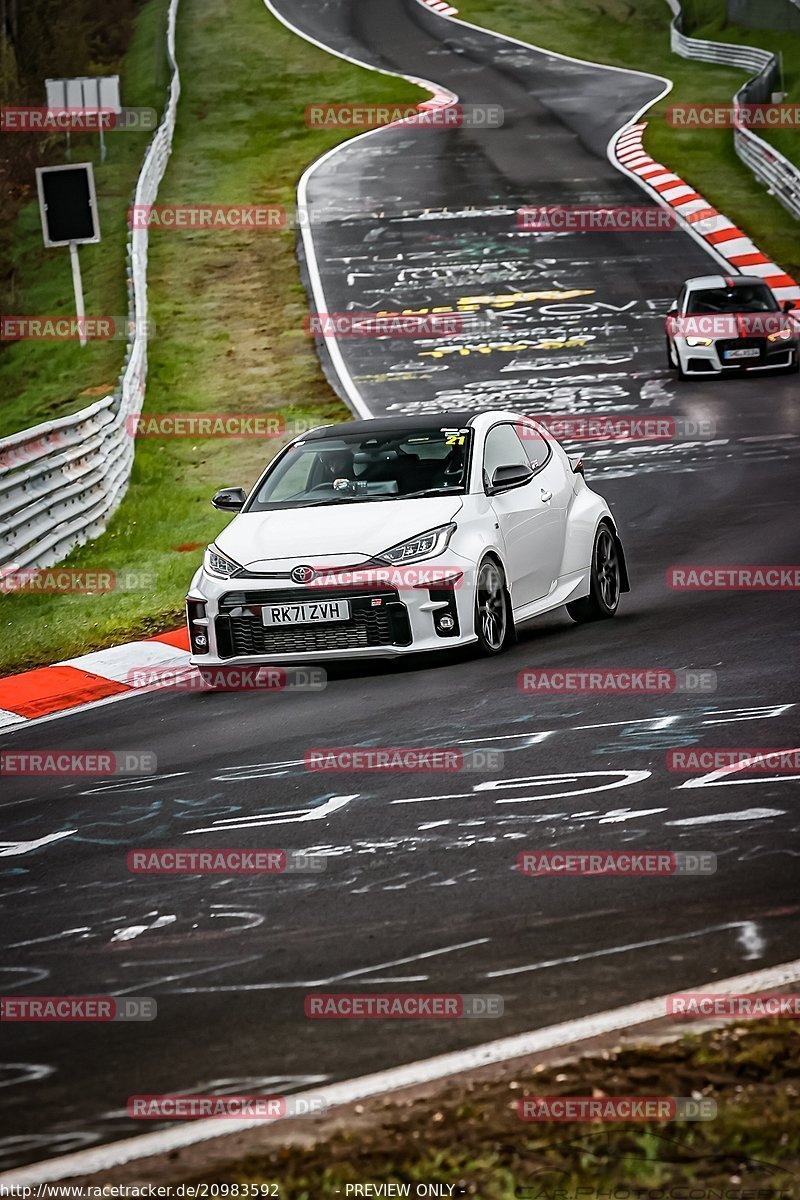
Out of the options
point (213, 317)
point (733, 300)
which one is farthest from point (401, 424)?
point (213, 317)

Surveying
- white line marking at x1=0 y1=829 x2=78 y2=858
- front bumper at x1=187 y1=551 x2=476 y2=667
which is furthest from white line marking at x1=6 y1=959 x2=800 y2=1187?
front bumper at x1=187 y1=551 x2=476 y2=667

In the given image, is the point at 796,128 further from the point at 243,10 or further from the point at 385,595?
the point at 385,595

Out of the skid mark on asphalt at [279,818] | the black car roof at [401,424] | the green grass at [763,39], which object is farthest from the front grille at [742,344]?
the skid mark on asphalt at [279,818]

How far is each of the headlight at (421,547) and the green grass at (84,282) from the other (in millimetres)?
14795

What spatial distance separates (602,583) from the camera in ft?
41.3

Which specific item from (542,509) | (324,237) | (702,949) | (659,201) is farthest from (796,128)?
(702,949)

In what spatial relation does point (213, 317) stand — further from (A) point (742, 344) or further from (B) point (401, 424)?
(B) point (401, 424)

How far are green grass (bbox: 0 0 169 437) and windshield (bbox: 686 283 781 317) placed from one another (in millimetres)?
8522

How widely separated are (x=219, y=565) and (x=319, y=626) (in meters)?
0.86

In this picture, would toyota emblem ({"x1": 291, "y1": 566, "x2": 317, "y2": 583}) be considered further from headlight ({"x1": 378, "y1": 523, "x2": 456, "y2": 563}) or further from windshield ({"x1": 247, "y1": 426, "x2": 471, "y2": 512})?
windshield ({"x1": 247, "y1": 426, "x2": 471, "y2": 512})

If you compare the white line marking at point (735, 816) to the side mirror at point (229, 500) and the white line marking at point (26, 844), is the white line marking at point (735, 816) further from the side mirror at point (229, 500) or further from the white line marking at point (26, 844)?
the side mirror at point (229, 500)

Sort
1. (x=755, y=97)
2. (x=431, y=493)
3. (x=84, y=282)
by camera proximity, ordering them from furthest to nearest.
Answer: (x=755, y=97) < (x=84, y=282) < (x=431, y=493)

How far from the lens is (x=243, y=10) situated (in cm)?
6378

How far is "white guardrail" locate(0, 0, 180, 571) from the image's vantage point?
51.6 ft
